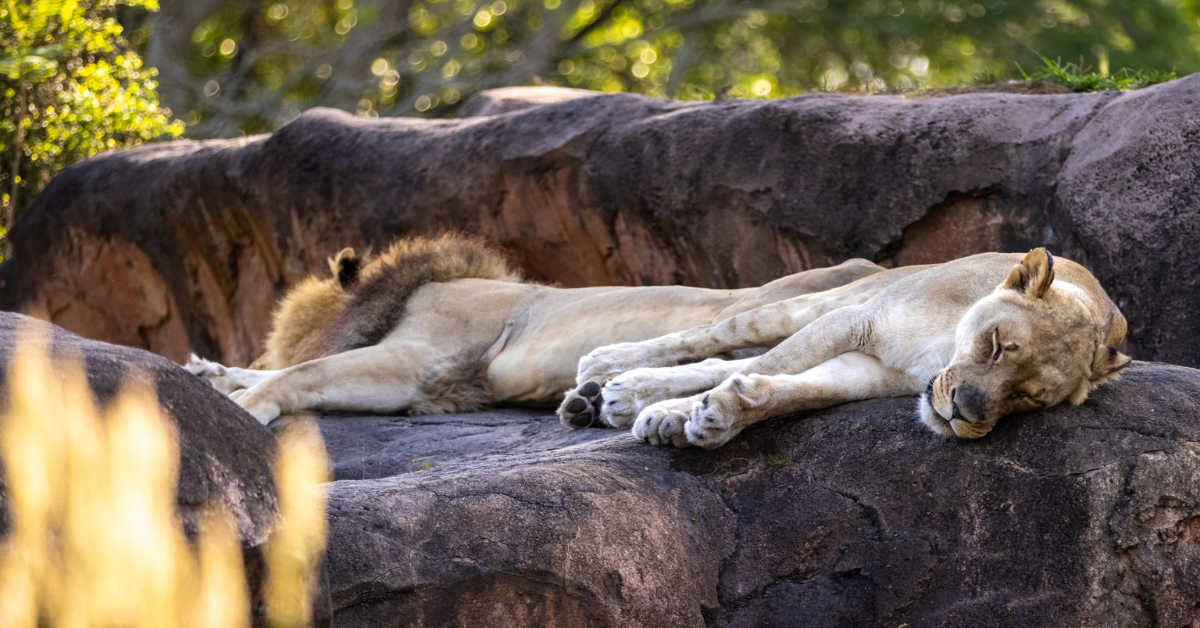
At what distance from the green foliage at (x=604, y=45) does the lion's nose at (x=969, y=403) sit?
10.2 meters

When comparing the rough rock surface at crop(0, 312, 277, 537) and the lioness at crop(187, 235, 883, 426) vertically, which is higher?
the rough rock surface at crop(0, 312, 277, 537)

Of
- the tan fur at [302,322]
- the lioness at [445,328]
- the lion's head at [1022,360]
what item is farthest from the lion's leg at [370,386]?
the lion's head at [1022,360]

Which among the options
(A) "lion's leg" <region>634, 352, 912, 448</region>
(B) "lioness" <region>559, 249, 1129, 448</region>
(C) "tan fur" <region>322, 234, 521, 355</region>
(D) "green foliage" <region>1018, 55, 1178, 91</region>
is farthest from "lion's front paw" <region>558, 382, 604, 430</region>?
(D) "green foliage" <region>1018, 55, 1178, 91</region>

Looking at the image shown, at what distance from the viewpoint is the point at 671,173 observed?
17.6ft

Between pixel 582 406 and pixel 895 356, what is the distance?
38.5 inches

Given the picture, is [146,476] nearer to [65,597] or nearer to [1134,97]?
[65,597]

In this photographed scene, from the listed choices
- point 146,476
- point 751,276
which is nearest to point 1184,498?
point 146,476

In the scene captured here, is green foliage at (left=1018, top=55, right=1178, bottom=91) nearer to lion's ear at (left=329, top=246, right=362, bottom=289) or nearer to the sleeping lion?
the sleeping lion

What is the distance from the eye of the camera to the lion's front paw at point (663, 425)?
9.32 ft

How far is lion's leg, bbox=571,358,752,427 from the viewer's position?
3.27 m

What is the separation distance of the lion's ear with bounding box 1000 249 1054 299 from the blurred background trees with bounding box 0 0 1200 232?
812 centimetres

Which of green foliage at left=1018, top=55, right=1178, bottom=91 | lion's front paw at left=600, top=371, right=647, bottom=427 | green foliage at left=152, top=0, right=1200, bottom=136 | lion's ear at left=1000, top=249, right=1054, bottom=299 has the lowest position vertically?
green foliage at left=152, top=0, right=1200, bottom=136

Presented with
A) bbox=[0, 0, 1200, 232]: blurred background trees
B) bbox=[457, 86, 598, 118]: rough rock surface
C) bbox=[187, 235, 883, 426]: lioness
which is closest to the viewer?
bbox=[187, 235, 883, 426]: lioness

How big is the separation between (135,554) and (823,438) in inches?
67.4
